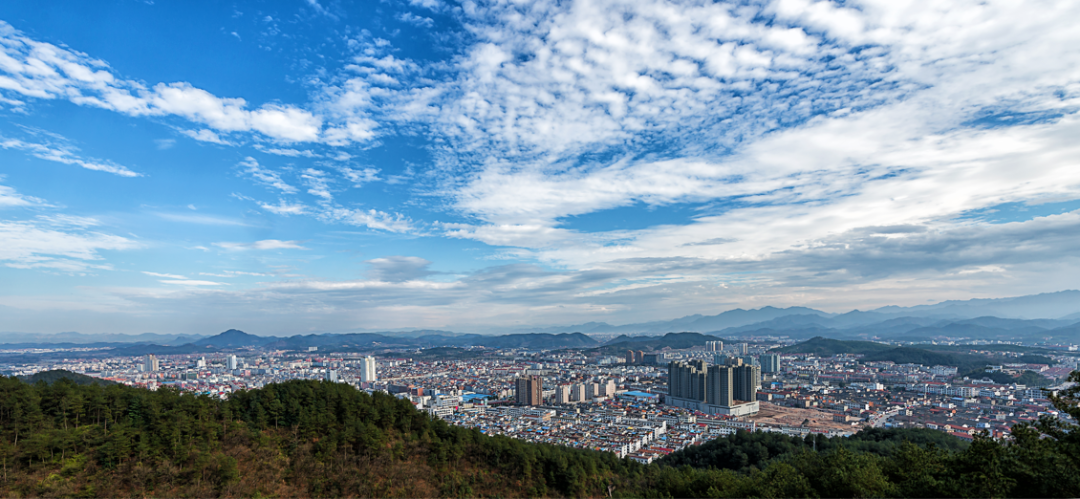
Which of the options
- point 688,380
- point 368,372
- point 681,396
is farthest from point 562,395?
point 368,372

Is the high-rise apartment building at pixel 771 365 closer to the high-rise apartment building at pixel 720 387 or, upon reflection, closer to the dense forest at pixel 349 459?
the high-rise apartment building at pixel 720 387

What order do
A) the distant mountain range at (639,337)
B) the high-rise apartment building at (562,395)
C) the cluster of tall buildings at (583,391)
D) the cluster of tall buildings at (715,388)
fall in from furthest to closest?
the distant mountain range at (639,337), the cluster of tall buildings at (583,391), the high-rise apartment building at (562,395), the cluster of tall buildings at (715,388)

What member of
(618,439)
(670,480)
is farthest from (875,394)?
(670,480)

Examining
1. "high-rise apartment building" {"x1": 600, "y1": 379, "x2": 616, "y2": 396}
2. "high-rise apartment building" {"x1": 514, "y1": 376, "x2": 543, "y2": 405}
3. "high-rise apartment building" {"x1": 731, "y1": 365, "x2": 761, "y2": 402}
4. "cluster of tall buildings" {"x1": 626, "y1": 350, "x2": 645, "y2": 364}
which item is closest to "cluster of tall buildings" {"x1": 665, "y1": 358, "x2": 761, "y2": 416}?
"high-rise apartment building" {"x1": 731, "y1": 365, "x2": 761, "y2": 402}

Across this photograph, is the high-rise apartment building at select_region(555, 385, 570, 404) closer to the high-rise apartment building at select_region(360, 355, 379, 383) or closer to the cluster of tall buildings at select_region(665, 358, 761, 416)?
the cluster of tall buildings at select_region(665, 358, 761, 416)

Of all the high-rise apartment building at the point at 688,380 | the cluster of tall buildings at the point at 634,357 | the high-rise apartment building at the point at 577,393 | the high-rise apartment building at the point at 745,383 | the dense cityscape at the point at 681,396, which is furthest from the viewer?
the cluster of tall buildings at the point at 634,357

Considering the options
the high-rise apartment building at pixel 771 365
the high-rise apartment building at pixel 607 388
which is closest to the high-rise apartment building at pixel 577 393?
the high-rise apartment building at pixel 607 388

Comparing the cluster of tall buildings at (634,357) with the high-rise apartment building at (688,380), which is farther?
the cluster of tall buildings at (634,357)

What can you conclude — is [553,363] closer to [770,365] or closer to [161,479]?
[770,365]
